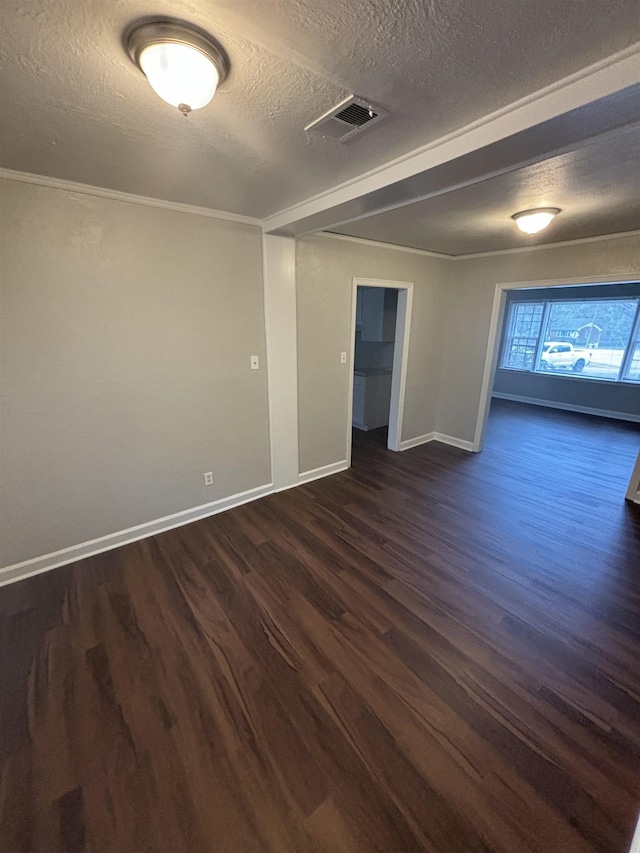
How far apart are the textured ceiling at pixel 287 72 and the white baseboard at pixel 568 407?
6848 mm

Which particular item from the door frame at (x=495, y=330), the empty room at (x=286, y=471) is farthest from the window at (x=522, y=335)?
the empty room at (x=286, y=471)

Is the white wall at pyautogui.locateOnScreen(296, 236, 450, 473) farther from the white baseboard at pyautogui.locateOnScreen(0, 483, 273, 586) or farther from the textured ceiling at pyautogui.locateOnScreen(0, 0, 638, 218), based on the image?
the textured ceiling at pyautogui.locateOnScreen(0, 0, 638, 218)

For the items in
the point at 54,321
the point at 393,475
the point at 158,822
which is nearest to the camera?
the point at 158,822

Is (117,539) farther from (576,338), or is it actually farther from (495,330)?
(576,338)

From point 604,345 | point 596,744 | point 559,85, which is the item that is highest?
point 559,85

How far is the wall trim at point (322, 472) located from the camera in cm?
368

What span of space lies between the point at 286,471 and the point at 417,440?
2139 millimetres

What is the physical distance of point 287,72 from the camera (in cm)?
110

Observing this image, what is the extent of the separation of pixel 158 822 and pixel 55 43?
250 centimetres

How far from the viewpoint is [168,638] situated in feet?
6.23

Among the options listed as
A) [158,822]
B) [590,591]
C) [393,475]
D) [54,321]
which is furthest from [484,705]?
[54,321]

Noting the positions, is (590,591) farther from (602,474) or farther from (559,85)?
(559,85)

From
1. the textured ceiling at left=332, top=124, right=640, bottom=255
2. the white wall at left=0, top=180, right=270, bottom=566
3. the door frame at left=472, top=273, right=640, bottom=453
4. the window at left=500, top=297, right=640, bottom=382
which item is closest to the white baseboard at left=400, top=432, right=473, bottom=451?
the door frame at left=472, top=273, right=640, bottom=453

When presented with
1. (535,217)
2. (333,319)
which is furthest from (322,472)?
(535,217)
